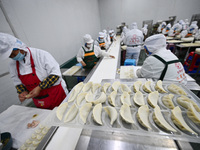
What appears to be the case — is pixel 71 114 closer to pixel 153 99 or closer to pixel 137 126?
pixel 137 126

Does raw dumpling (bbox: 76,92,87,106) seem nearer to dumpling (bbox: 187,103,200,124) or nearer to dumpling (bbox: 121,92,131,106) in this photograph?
dumpling (bbox: 121,92,131,106)

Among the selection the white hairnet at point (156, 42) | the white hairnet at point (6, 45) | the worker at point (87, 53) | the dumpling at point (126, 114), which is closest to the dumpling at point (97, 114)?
the dumpling at point (126, 114)

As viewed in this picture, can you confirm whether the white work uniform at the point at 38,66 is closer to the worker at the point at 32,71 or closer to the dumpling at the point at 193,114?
Result: the worker at the point at 32,71

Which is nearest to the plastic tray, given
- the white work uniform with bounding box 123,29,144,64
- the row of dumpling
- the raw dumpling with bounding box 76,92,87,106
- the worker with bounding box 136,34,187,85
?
the raw dumpling with bounding box 76,92,87,106

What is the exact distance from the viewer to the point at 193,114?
52 centimetres

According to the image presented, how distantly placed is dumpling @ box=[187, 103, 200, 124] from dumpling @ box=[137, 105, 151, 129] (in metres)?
0.25

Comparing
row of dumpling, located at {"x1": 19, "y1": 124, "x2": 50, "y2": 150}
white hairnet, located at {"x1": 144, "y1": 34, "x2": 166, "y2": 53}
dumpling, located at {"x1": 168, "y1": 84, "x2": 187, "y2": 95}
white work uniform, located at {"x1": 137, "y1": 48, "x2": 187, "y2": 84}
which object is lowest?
row of dumpling, located at {"x1": 19, "y1": 124, "x2": 50, "y2": 150}

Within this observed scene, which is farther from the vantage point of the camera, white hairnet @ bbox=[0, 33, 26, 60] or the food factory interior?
white hairnet @ bbox=[0, 33, 26, 60]

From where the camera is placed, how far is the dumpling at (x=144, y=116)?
52cm

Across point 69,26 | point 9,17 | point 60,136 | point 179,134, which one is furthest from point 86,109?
point 69,26

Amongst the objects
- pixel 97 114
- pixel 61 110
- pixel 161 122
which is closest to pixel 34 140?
pixel 61 110

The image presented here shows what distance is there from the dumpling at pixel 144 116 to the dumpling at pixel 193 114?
247mm

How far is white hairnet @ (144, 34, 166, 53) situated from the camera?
144cm

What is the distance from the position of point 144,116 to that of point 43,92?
4.53ft
